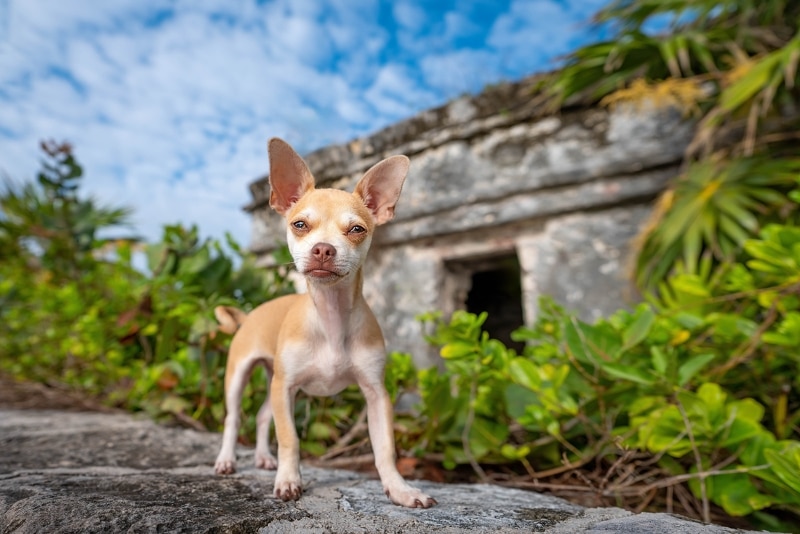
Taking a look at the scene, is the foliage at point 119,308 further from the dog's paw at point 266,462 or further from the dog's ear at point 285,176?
the dog's ear at point 285,176

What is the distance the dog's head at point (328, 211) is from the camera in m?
1.18

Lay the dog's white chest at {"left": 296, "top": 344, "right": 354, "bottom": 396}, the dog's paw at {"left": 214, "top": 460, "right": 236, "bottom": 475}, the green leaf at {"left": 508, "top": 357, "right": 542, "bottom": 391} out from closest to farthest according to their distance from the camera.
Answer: the dog's white chest at {"left": 296, "top": 344, "right": 354, "bottom": 396} < the dog's paw at {"left": 214, "top": 460, "right": 236, "bottom": 475} < the green leaf at {"left": 508, "top": 357, "right": 542, "bottom": 391}

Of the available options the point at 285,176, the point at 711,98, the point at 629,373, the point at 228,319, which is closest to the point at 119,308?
the point at 228,319

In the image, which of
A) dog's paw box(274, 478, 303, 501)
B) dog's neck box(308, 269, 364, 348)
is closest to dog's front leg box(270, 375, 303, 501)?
dog's paw box(274, 478, 303, 501)

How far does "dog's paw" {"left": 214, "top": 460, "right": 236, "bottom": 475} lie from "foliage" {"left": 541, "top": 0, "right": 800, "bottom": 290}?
8.92ft

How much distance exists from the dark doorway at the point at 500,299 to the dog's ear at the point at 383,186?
540 centimetres

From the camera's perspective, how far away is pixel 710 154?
11.1ft

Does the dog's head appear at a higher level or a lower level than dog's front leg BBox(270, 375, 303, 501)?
higher

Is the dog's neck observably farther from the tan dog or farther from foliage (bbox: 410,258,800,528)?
foliage (bbox: 410,258,800,528)

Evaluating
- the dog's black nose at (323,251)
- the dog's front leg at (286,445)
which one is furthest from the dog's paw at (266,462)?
the dog's black nose at (323,251)

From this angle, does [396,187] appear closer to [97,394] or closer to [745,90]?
[745,90]

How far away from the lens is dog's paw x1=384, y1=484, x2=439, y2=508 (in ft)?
3.89

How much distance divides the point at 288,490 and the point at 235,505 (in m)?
0.14

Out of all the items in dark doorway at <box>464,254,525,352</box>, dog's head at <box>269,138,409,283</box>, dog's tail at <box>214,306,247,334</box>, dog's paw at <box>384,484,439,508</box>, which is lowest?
dog's paw at <box>384,484,439,508</box>
